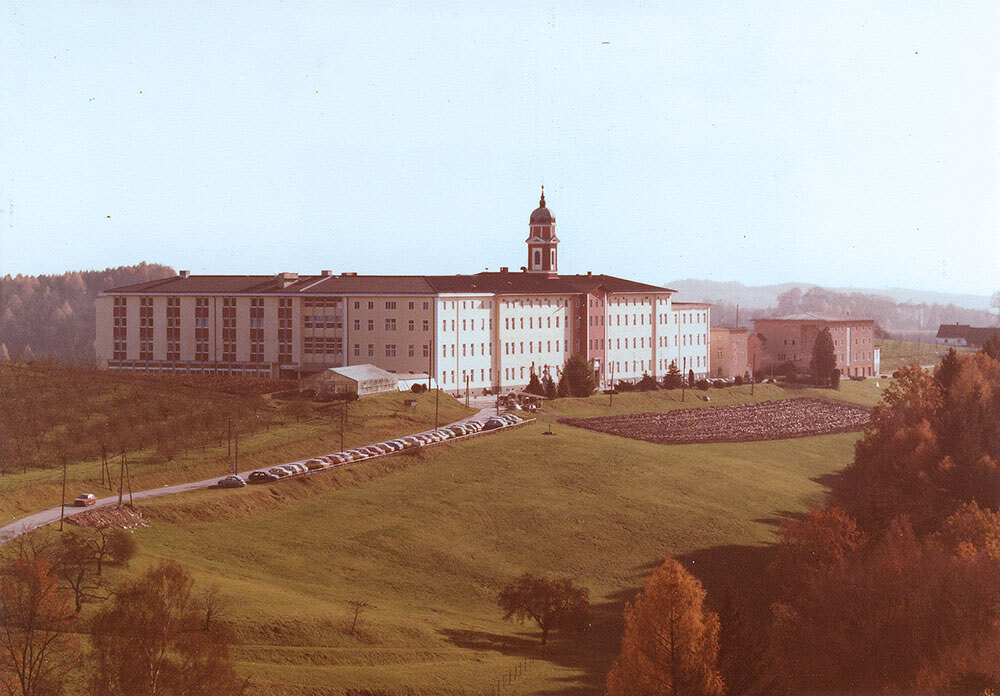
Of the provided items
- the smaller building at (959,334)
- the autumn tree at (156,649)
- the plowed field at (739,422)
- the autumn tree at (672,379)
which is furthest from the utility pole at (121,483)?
the smaller building at (959,334)

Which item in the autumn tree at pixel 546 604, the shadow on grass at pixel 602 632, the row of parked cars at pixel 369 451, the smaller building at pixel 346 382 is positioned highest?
the smaller building at pixel 346 382

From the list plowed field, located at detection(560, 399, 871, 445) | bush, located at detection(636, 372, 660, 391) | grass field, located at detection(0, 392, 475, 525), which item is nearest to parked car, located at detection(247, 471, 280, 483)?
grass field, located at detection(0, 392, 475, 525)

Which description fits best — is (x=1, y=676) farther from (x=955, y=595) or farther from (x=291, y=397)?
(x=291, y=397)

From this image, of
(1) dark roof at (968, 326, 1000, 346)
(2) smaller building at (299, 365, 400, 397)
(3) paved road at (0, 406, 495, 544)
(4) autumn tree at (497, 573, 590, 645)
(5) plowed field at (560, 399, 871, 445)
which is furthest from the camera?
(1) dark roof at (968, 326, 1000, 346)

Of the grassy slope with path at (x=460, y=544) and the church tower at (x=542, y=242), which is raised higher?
the church tower at (x=542, y=242)

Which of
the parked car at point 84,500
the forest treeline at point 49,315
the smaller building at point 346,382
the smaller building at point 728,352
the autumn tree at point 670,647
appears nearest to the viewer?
the autumn tree at point 670,647

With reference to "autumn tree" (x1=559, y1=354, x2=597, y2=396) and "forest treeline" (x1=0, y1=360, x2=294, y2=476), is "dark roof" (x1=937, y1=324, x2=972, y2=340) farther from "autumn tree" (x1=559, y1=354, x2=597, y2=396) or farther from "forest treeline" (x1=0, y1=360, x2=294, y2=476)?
"forest treeline" (x1=0, y1=360, x2=294, y2=476)

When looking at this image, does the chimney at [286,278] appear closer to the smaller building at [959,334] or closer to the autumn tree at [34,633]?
the autumn tree at [34,633]

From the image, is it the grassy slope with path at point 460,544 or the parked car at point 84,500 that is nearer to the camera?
the grassy slope with path at point 460,544
